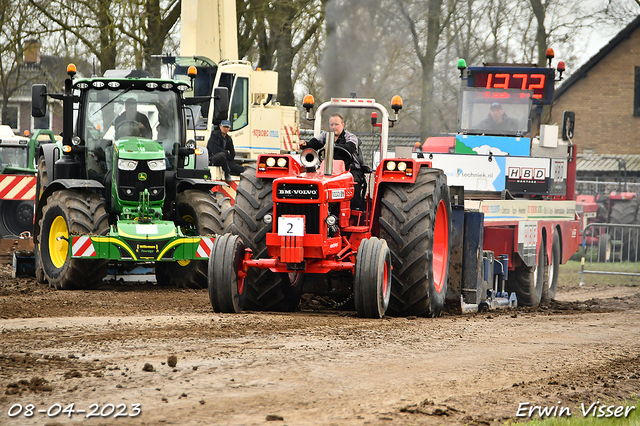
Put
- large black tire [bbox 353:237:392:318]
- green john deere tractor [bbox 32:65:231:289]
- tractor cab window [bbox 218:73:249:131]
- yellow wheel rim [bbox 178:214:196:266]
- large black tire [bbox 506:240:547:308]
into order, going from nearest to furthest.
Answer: large black tire [bbox 353:237:392:318] < green john deere tractor [bbox 32:65:231:289] < yellow wheel rim [bbox 178:214:196:266] < large black tire [bbox 506:240:547:308] < tractor cab window [bbox 218:73:249:131]

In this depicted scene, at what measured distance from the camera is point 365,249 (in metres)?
7.49

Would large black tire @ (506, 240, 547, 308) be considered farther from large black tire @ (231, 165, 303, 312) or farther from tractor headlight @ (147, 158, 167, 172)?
tractor headlight @ (147, 158, 167, 172)

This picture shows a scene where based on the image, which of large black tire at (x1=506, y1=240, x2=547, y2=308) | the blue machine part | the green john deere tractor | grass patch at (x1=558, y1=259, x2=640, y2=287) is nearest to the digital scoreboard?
the blue machine part

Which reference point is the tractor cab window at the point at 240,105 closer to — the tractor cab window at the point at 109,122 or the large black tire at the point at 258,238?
the tractor cab window at the point at 109,122

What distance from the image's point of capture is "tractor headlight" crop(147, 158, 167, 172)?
1095 cm

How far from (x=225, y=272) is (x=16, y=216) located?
40.3ft

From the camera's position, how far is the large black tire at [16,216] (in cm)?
1848

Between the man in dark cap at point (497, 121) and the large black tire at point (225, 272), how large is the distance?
8.55 meters

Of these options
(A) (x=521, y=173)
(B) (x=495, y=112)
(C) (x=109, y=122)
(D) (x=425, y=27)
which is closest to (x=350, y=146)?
(C) (x=109, y=122)

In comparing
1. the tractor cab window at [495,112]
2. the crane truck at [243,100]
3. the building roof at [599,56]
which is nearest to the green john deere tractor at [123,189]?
the tractor cab window at [495,112]

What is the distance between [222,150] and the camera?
15.3 meters

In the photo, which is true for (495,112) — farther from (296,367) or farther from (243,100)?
(296,367)

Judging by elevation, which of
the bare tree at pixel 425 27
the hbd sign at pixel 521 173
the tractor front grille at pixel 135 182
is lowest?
the tractor front grille at pixel 135 182

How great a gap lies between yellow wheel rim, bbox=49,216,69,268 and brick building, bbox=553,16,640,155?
103 feet
